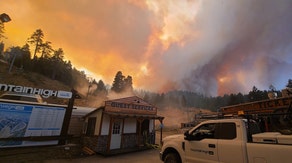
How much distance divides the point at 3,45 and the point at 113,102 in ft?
243

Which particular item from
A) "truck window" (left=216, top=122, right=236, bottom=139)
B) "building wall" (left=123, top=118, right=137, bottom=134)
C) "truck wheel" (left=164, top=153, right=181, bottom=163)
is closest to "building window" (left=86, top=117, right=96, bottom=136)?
"building wall" (left=123, top=118, right=137, bottom=134)

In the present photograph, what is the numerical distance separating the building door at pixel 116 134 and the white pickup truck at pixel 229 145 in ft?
27.6

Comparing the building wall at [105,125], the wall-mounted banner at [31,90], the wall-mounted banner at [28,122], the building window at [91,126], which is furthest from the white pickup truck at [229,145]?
the wall-mounted banner at [31,90]

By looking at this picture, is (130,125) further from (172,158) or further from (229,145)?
(229,145)

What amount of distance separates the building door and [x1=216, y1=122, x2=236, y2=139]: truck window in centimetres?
1100

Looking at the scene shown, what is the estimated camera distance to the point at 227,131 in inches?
205

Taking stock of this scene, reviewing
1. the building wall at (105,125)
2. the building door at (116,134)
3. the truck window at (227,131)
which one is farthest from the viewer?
the building door at (116,134)

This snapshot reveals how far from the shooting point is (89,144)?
13.7 m

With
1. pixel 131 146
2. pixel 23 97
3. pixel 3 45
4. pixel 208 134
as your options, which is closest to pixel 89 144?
pixel 131 146

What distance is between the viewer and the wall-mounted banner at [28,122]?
38.5 ft

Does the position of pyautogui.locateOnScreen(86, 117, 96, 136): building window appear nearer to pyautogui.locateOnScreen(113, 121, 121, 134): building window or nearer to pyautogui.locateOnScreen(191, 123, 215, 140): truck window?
pyautogui.locateOnScreen(113, 121, 121, 134): building window

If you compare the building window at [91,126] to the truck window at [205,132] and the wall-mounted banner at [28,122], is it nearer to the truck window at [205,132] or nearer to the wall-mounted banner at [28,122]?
the wall-mounted banner at [28,122]

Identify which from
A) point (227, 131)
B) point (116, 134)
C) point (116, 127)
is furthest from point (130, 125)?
point (227, 131)

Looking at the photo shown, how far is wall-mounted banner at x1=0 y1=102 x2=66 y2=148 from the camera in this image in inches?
462
